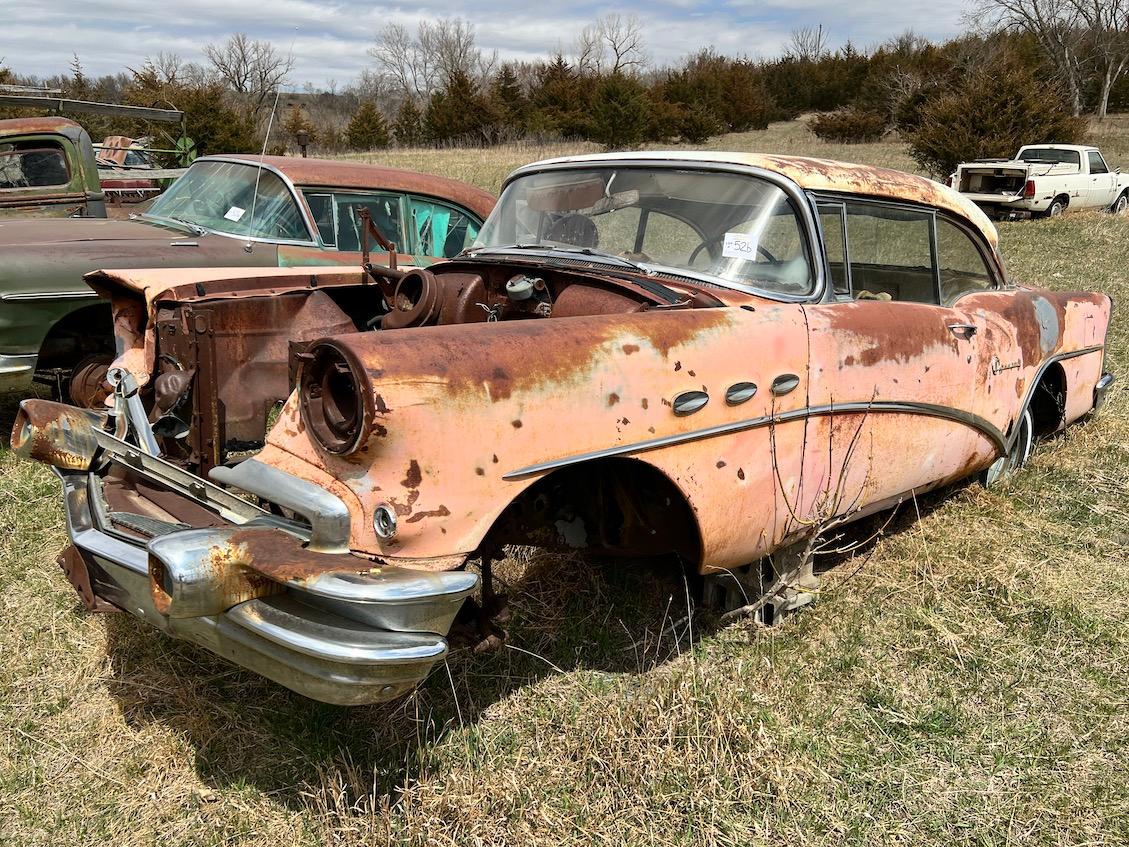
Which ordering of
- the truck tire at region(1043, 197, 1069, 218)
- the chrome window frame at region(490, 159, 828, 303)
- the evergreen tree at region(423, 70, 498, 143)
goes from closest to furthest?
the chrome window frame at region(490, 159, 828, 303) < the truck tire at region(1043, 197, 1069, 218) < the evergreen tree at region(423, 70, 498, 143)

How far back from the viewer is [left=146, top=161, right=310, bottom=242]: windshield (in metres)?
5.87

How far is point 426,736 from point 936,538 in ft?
8.07

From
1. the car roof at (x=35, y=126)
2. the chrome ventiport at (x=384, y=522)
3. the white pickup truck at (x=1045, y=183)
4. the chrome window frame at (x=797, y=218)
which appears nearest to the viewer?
the chrome ventiport at (x=384, y=522)

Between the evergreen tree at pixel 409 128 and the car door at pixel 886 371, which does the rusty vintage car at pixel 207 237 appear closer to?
the car door at pixel 886 371

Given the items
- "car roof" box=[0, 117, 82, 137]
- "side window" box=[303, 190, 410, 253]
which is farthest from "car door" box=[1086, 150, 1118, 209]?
"car roof" box=[0, 117, 82, 137]

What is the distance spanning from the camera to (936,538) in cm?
398

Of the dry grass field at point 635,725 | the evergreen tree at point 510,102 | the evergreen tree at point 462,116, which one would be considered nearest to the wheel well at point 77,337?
the dry grass field at point 635,725

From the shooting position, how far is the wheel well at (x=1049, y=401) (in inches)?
181

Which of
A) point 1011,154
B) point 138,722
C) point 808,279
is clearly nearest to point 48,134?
point 138,722

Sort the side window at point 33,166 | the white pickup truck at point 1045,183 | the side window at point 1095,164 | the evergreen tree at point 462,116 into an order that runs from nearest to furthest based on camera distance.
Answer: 1. the side window at point 33,166
2. the white pickup truck at point 1045,183
3. the side window at point 1095,164
4. the evergreen tree at point 462,116

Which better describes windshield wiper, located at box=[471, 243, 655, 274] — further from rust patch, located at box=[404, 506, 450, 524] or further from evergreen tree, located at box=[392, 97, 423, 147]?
evergreen tree, located at box=[392, 97, 423, 147]

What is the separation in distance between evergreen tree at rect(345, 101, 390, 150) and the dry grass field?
28.2m

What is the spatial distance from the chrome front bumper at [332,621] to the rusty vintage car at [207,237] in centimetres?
314

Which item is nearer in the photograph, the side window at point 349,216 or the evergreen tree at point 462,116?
the side window at point 349,216
